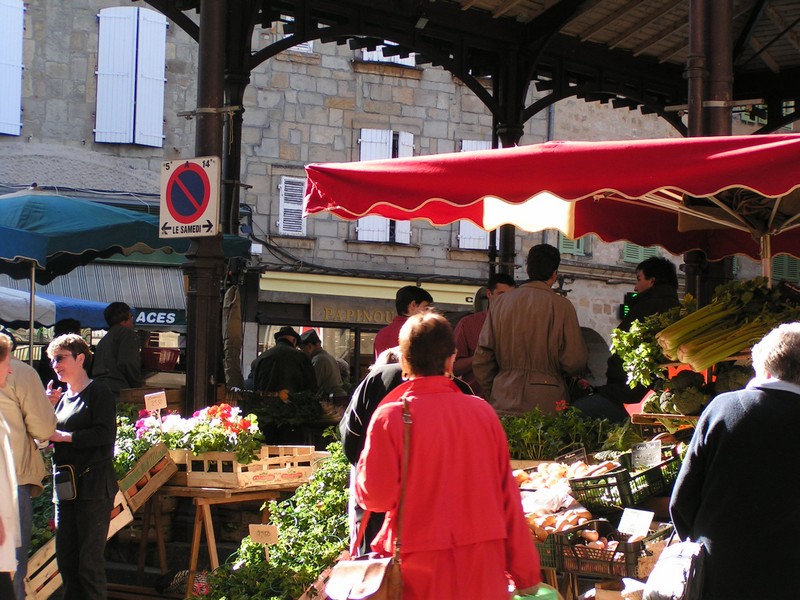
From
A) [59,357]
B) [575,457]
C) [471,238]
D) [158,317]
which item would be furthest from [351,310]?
[575,457]

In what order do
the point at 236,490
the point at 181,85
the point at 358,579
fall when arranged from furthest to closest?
the point at 181,85 → the point at 236,490 → the point at 358,579

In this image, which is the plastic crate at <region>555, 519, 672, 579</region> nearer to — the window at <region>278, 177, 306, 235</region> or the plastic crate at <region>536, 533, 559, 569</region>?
the plastic crate at <region>536, 533, 559, 569</region>

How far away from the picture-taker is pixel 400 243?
74.4ft

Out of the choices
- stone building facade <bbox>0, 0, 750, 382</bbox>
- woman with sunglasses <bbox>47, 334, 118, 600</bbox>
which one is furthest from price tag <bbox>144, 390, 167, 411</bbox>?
stone building facade <bbox>0, 0, 750, 382</bbox>

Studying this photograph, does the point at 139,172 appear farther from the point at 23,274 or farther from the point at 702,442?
the point at 702,442

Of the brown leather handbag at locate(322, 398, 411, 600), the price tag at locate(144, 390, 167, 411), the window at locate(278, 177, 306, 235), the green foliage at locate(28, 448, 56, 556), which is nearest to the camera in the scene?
the brown leather handbag at locate(322, 398, 411, 600)

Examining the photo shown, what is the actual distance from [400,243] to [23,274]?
11.7 meters

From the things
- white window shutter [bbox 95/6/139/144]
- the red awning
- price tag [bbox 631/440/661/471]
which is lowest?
price tag [bbox 631/440/661/471]

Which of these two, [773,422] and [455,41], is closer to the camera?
[773,422]

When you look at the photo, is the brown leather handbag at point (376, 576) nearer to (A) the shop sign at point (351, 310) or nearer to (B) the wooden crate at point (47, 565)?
(B) the wooden crate at point (47, 565)

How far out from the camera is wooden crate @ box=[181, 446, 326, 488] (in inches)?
289

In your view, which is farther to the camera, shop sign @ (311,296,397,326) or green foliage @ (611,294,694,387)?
shop sign @ (311,296,397,326)

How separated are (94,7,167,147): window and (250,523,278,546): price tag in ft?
52.3

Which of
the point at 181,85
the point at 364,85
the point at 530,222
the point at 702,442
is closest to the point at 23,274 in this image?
the point at 530,222
